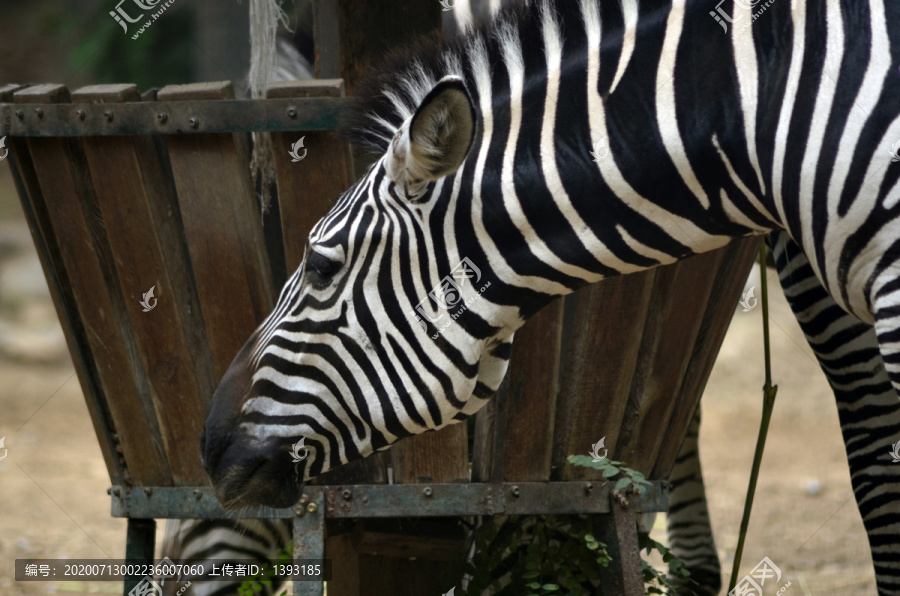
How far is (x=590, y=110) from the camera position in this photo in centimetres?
203

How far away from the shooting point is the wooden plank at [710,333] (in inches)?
110

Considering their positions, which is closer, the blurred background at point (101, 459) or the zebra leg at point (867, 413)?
the zebra leg at point (867, 413)

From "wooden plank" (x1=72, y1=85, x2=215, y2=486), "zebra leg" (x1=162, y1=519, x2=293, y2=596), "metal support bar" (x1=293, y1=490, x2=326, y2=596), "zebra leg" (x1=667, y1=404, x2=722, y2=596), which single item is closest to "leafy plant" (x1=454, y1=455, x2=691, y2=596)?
"metal support bar" (x1=293, y1=490, x2=326, y2=596)

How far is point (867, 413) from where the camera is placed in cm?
296

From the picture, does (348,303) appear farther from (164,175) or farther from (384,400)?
(164,175)

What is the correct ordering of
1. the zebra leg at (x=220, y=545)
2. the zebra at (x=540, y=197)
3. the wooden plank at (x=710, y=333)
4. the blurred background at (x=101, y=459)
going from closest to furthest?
the zebra at (x=540, y=197) → the wooden plank at (x=710, y=333) → the zebra leg at (x=220, y=545) → the blurred background at (x=101, y=459)

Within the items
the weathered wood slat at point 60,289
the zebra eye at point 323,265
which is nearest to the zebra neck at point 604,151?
the zebra eye at point 323,265

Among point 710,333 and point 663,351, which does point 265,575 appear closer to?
point 663,351

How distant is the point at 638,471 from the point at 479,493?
1.72 ft

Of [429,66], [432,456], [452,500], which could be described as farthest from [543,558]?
[429,66]

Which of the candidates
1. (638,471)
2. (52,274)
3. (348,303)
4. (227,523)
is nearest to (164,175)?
(52,274)

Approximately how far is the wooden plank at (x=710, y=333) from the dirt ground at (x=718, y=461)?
0.46 m

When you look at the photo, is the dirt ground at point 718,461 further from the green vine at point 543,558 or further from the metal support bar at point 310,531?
the metal support bar at point 310,531

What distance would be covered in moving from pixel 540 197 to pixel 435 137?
11.0 inches
